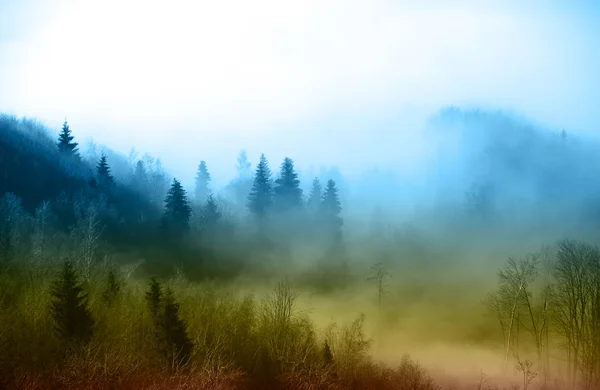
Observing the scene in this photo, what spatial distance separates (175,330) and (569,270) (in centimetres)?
4085

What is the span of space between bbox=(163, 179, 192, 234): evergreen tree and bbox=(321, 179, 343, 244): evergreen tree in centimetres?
2309

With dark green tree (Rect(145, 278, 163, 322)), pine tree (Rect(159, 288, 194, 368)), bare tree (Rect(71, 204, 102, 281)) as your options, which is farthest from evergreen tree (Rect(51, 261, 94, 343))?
bare tree (Rect(71, 204, 102, 281))

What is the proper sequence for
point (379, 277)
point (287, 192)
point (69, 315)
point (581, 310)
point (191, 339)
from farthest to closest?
point (287, 192), point (379, 277), point (581, 310), point (191, 339), point (69, 315)

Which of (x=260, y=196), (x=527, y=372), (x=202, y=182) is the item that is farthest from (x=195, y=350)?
(x=202, y=182)

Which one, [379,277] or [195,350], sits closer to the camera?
[195,350]

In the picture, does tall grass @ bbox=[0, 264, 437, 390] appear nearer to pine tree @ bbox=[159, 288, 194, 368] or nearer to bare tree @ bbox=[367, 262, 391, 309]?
pine tree @ bbox=[159, 288, 194, 368]

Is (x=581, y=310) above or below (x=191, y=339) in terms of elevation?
above

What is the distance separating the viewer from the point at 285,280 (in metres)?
67.4

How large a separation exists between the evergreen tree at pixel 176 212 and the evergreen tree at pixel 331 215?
23.1 m

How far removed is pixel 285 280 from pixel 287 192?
65.5 ft

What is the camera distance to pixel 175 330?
3591cm

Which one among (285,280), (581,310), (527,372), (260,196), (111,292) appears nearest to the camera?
(111,292)

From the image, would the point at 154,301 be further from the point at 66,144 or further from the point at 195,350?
the point at 66,144

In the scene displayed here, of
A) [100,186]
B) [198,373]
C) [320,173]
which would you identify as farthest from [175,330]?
[320,173]
